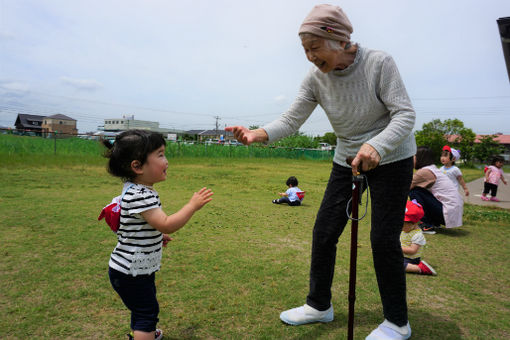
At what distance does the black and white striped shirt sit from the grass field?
2.12 ft

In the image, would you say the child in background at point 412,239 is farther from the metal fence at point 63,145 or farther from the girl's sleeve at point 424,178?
the metal fence at point 63,145

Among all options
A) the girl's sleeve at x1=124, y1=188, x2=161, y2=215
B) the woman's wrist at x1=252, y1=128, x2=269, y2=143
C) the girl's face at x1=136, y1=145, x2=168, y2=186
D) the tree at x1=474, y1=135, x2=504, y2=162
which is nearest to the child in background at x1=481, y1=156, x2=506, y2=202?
the woman's wrist at x1=252, y1=128, x2=269, y2=143

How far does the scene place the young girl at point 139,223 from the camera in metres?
1.94

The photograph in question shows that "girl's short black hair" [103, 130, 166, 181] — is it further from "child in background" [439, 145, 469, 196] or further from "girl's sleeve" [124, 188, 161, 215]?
"child in background" [439, 145, 469, 196]

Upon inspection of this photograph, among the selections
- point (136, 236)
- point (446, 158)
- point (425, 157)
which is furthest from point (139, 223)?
point (446, 158)

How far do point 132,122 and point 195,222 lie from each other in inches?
3863

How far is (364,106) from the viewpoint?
2248mm

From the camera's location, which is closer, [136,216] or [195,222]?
[136,216]

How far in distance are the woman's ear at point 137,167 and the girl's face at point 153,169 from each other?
0.04 ft

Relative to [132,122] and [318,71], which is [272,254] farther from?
[132,122]

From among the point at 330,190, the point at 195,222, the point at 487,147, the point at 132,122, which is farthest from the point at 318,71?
the point at 132,122

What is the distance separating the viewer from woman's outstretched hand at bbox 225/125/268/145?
2.39 m

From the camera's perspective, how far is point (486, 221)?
6625mm

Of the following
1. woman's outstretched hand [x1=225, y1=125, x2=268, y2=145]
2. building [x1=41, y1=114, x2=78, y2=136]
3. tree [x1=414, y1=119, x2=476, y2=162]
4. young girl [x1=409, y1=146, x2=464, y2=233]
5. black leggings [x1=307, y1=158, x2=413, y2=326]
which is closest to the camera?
black leggings [x1=307, y1=158, x2=413, y2=326]
